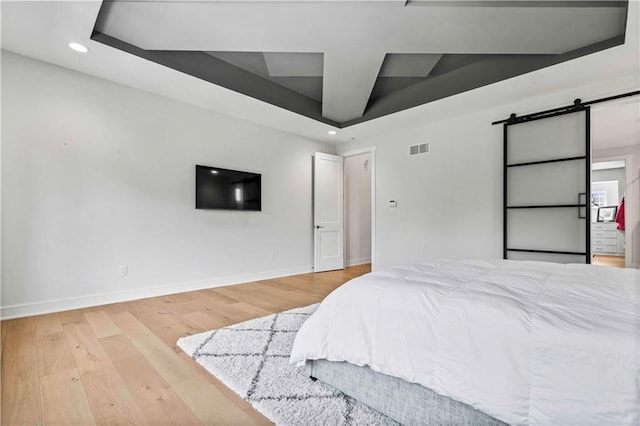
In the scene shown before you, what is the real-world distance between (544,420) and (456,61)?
369 centimetres

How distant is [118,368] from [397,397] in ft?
5.68

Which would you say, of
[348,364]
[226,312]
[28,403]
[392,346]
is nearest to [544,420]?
[392,346]

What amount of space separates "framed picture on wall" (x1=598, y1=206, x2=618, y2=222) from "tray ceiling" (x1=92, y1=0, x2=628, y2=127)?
289 inches

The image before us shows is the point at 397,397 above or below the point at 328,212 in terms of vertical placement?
below

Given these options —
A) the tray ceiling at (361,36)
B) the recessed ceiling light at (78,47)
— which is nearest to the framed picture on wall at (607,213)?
the tray ceiling at (361,36)

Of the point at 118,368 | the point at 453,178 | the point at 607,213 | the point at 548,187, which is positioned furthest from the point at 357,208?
the point at 607,213

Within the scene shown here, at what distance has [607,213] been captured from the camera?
7910mm

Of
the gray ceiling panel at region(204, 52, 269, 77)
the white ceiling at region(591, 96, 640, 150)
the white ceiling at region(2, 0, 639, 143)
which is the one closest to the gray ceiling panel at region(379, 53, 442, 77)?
the white ceiling at region(2, 0, 639, 143)

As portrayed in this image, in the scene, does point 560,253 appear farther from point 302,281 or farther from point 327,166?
point 327,166

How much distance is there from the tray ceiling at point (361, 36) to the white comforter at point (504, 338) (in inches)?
85.6

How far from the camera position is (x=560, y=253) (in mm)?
3410

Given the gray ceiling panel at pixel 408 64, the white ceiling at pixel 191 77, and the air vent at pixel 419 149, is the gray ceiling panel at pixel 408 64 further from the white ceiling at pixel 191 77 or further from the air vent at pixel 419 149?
the air vent at pixel 419 149

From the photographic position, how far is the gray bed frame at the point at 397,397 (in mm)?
1133

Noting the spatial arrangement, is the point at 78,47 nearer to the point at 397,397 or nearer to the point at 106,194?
the point at 106,194
